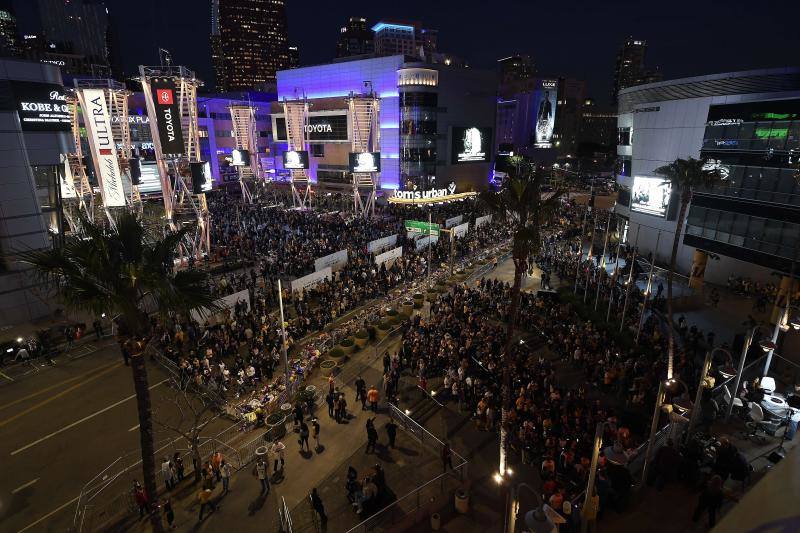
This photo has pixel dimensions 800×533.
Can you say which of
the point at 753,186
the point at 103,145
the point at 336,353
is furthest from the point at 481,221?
the point at 103,145

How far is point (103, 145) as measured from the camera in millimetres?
29062

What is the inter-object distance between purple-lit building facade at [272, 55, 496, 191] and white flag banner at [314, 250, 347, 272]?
89.9 ft

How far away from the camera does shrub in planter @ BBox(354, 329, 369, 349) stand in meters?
21.8

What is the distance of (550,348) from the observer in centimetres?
2103

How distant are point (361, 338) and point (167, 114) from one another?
2201 centimetres

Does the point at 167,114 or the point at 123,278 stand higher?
the point at 167,114

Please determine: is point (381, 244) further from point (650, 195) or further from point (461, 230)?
point (650, 195)

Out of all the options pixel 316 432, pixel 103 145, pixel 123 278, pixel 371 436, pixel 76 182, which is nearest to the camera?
pixel 123 278

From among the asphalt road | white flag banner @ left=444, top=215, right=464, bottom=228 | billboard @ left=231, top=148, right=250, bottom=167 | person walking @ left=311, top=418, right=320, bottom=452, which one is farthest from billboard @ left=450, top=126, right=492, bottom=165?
person walking @ left=311, top=418, right=320, bottom=452

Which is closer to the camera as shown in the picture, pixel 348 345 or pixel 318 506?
pixel 318 506

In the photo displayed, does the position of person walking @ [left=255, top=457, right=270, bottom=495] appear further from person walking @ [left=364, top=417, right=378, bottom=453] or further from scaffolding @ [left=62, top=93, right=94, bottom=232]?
scaffolding @ [left=62, top=93, right=94, bottom=232]

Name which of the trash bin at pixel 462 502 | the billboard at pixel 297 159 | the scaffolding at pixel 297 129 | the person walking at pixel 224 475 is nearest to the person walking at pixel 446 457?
the trash bin at pixel 462 502

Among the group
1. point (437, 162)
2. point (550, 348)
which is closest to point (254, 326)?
point (550, 348)

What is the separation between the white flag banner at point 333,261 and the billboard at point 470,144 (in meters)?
36.5
